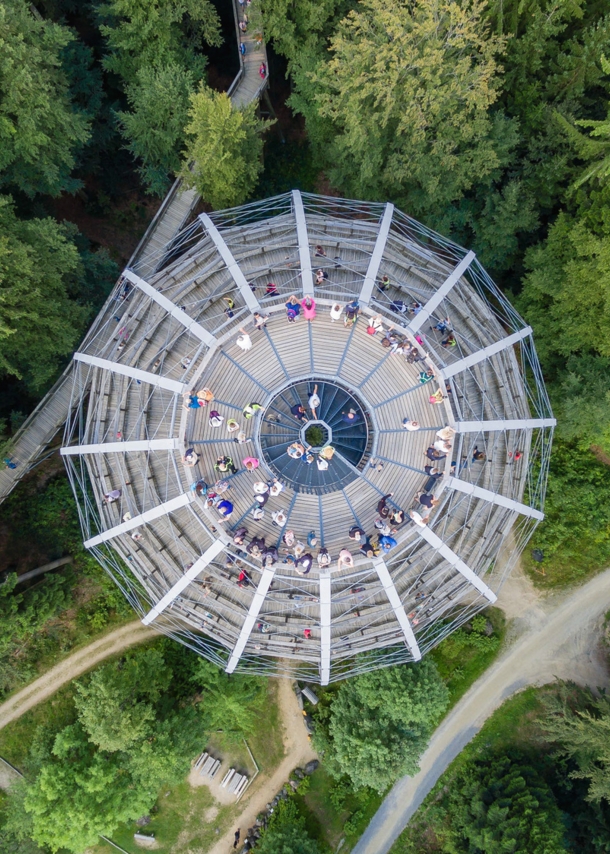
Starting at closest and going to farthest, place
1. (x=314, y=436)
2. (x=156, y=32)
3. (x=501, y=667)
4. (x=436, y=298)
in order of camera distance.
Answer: (x=436, y=298) → (x=314, y=436) → (x=156, y=32) → (x=501, y=667)

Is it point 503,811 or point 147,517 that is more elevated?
point 147,517

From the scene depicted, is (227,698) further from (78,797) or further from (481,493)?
(481,493)

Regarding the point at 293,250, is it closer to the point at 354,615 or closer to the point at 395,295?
the point at 395,295

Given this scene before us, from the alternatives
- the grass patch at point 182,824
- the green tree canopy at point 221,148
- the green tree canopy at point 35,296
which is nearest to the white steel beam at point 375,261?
the green tree canopy at point 221,148

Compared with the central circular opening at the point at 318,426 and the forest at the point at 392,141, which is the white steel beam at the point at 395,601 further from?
the forest at the point at 392,141

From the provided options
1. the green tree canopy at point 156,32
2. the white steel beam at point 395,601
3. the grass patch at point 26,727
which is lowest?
the grass patch at point 26,727

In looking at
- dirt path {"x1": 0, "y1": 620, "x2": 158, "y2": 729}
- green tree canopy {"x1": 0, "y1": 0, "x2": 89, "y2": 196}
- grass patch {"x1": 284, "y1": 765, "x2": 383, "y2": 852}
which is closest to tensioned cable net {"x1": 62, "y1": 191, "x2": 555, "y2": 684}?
green tree canopy {"x1": 0, "y1": 0, "x2": 89, "y2": 196}

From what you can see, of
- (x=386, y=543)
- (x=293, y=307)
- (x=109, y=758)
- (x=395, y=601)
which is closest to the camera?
(x=386, y=543)

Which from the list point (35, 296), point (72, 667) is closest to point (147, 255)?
point (35, 296)
